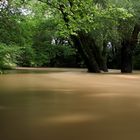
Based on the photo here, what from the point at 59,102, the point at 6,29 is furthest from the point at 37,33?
the point at 59,102

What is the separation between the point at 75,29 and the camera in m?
15.2

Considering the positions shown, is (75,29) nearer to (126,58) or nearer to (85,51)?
(85,51)

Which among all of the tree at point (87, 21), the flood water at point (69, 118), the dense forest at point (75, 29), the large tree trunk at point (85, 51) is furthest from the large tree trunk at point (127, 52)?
the flood water at point (69, 118)

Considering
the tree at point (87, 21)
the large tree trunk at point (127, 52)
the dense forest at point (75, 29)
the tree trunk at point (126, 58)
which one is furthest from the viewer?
the tree trunk at point (126, 58)

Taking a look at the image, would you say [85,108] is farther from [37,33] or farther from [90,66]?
[37,33]

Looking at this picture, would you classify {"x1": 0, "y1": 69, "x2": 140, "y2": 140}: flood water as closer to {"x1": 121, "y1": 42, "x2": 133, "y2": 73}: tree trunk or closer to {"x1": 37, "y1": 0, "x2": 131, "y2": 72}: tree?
{"x1": 37, "y1": 0, "x2": 131, "y2": 72}: tree

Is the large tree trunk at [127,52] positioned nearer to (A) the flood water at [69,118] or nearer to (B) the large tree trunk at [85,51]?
(B) the large tree trunk at [85,51]

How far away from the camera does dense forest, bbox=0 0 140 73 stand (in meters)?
15.0

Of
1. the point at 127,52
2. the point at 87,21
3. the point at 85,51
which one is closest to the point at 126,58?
the point at 127,52

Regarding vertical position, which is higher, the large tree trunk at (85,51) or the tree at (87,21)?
the tree at (87,21)

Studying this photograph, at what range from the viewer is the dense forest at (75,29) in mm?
15008

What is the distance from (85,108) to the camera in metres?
7.51

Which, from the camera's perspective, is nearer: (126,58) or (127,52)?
(127,52)

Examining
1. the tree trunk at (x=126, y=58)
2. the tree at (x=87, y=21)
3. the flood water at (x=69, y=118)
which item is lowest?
the flood water at (x=69, y=118)
